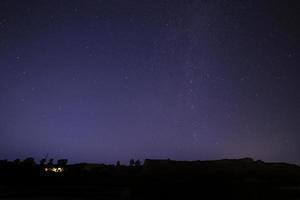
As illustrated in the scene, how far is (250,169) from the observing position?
14570 mm

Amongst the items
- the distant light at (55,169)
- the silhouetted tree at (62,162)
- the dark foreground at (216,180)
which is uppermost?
the silhouetted tree at (62,162)

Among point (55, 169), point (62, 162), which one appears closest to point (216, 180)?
point (55, 169)

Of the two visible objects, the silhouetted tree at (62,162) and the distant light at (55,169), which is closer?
the distant light at (55,169)

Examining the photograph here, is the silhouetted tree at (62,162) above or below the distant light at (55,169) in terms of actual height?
above

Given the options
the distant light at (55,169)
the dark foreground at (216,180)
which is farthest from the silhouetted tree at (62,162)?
the dark foreground at (216,180)

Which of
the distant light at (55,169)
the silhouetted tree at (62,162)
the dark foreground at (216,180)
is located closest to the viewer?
the dark foreground at (216,180)

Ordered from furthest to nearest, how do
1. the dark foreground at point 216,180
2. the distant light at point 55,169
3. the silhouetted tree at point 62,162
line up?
the silhouetted tree at point 62,162
the distant light at point 55,169
the dark foreground at point 216,180

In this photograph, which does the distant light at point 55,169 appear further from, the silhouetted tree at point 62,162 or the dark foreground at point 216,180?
the dark foreground at point 216,180

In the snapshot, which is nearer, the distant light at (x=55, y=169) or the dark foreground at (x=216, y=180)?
the dark foreground at (x=216, y=180)

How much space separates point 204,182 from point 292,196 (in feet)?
11.0

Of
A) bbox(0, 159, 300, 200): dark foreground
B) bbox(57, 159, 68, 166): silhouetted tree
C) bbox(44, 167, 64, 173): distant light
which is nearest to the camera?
bbox(0, 159, 300, 200): dark foreground

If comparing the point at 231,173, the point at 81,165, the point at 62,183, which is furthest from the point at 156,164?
the point at 81,165

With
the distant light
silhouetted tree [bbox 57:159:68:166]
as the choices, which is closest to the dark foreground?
the distant light

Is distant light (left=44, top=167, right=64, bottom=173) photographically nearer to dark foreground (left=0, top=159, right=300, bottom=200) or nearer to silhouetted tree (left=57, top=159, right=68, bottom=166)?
silhouetted tree (left=57, top=159, right=68, bottom=166)
